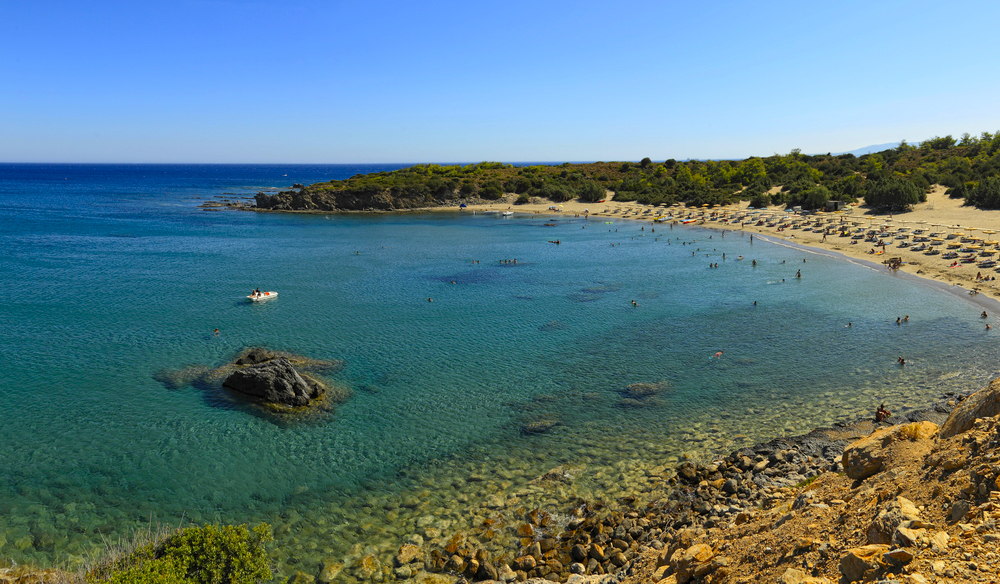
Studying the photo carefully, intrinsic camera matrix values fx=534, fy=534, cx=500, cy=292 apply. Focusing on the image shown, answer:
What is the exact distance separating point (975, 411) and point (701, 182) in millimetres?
145370

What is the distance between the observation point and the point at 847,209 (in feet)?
322

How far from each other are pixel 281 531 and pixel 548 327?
26824 mm

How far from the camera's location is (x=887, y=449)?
16.0 meters

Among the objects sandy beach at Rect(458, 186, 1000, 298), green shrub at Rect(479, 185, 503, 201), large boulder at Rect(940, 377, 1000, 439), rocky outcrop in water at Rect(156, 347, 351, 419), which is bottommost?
rocky outcrop in water at Rect(156, 347, 351, 419)

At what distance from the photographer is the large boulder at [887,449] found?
1555 centimetres

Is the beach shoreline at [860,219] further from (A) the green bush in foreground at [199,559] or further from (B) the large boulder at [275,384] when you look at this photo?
(A) the green bush in foreground at [199,559]

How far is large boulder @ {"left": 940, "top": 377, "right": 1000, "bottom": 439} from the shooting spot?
1480 centimetres

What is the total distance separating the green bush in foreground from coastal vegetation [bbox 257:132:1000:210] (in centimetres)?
11301

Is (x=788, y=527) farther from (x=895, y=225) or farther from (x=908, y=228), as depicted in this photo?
(x=895, y=225)

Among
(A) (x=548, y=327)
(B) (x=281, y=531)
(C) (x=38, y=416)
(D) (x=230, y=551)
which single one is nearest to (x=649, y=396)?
(A) (x=548, y=327)

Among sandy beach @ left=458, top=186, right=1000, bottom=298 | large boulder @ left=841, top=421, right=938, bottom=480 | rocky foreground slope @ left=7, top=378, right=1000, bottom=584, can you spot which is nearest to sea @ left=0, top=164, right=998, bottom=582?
rocky foreground slope @ left=7, top=378, right=1000, bottom=584

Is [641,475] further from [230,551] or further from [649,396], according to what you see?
[230,551]

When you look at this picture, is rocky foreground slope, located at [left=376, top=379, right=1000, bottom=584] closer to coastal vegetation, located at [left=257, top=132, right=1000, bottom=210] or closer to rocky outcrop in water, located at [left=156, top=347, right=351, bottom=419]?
rocky outcrop in water, located at [left=156, top=347, right=351, bottom=419]

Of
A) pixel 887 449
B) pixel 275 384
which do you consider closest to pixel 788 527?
pixel 887 449
